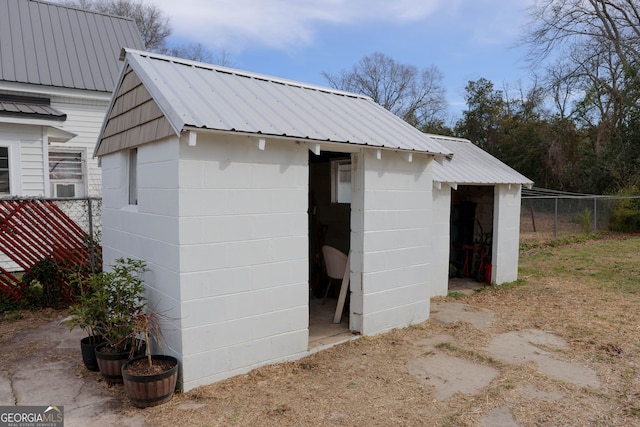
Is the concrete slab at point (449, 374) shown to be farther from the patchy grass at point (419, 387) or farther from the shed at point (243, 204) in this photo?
the shed at point (243, 204)

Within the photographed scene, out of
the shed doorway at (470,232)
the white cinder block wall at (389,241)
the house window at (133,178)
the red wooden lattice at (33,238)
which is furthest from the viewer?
the shed doorway at (470,232)

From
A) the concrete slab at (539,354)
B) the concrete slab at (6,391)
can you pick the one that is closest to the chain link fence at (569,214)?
the concrete slab at (539,354)

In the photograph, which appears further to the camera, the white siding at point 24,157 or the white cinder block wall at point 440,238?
the white siding at point 24,157

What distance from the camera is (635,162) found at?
60.9 ft

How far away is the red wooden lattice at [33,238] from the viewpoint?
628 cm

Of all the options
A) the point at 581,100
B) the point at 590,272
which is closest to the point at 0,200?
the point at 590,272

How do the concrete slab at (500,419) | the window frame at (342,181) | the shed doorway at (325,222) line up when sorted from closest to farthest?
the concrete slab at (500,419)
the window frame at (342,181)
the shed doorway at (325,222)

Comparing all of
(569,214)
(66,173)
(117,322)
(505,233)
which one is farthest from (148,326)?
(569,214)

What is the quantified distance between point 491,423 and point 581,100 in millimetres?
24948

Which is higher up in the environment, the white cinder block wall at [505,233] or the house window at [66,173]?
the house window at [66,173]

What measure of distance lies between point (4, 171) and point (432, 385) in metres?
8.71

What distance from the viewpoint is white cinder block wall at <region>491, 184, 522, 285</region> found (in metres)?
8.10

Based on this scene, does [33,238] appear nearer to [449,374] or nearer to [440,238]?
[449,374]

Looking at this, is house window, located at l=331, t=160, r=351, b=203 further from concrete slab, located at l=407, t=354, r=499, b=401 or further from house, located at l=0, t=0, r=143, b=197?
house, located at l=0, t=0, r=143, b=197
